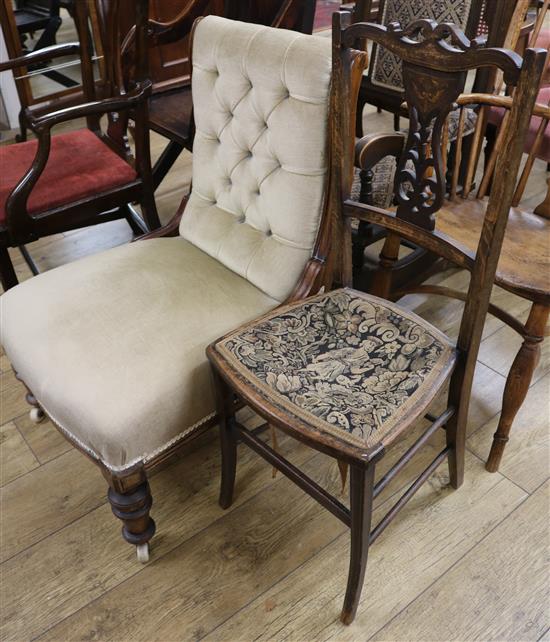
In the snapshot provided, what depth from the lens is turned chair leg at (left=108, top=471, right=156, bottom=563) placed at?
115 cm

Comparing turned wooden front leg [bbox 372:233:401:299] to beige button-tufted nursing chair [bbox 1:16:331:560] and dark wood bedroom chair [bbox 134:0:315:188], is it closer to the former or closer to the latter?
beige button-tufted nursing chair [bbox 1:16:331:560]

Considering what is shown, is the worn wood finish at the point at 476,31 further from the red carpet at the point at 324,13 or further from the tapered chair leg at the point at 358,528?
the red carpet at the point at 324,13

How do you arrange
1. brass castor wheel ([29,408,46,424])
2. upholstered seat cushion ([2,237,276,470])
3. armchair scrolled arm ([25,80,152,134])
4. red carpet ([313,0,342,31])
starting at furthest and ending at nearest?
red carpet ([313,0,342,31]) → brass castor wheel ([29,408,46,424]) → armchair scrolled arm ([25,80,152,134]) → upholstered seat cushion ([2,237,276,470])

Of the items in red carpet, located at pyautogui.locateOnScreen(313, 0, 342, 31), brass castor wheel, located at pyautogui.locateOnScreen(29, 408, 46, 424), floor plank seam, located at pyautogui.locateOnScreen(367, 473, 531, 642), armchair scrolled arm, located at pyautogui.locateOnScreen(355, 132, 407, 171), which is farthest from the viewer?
red carpet, located at pyautogui.locateOnScreen(313, 0, 342, 31)

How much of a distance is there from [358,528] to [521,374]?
0.56 meters

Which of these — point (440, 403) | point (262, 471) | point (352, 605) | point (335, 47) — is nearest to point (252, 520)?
point (262, 471)

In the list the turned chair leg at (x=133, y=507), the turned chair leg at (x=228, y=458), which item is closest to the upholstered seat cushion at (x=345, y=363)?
the turned chair leg at (x=228, y=458)

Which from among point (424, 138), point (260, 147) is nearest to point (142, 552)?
point (260, 147)

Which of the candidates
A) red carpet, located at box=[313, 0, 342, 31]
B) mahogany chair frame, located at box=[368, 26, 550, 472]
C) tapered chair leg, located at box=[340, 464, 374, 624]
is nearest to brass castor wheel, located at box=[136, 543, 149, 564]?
tapered chair leg, located at box=[340, 464, 374, 624]

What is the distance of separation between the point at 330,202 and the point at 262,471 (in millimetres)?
715

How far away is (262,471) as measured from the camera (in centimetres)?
151

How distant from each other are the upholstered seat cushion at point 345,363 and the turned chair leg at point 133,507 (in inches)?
12.5

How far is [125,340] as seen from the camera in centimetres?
119

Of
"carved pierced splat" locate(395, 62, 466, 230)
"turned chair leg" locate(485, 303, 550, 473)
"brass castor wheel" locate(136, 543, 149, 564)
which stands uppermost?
"carved pierced splat" locate(395, 62, 466, 230)
